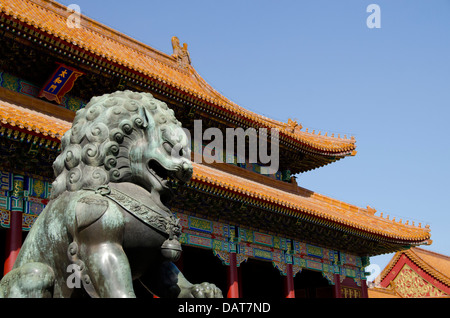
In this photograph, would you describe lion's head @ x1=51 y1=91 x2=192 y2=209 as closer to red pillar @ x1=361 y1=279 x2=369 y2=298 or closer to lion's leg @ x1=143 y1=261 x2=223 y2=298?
lion's leg @ x1=143 y1=261 x2=223 y2=298

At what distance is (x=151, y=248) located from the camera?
299 centimetres

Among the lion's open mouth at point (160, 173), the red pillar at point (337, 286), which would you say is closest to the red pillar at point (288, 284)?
the red pillar at point (337, 286)

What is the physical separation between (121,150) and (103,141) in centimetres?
11

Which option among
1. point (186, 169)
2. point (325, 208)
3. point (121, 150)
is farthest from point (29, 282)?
point (325, 208)

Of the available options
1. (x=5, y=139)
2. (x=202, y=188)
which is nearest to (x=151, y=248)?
(x=5, y=139)

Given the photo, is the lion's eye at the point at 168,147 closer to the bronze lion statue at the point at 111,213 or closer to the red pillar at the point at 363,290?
the bronze lion statue at the point at 111,213

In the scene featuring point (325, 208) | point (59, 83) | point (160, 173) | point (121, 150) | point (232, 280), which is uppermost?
point (59, 83)

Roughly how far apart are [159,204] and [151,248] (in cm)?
26

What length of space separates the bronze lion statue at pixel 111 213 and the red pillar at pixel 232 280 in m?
9.29

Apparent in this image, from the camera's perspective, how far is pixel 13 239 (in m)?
8.71

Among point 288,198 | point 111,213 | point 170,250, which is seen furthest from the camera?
point 288,198

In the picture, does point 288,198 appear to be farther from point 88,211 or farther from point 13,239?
point 88,211

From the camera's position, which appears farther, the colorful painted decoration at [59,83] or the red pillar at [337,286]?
the red pillar at [337,286]

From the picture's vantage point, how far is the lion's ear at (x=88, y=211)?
2812 mm
